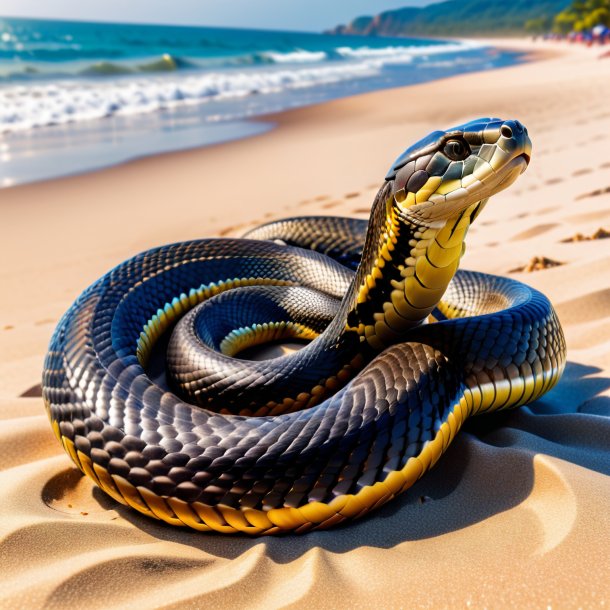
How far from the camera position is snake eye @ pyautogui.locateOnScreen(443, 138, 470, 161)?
7.30 feet

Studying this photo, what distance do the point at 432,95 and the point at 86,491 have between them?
17463 millimetres

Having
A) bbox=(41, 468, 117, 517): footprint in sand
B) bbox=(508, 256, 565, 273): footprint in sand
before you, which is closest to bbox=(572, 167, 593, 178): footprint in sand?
bbox=(508, 256, 565, 273): footprint in sand

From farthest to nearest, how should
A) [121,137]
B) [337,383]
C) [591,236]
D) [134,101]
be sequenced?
[134,101] < [121,137] < [591,236] < [337,383]

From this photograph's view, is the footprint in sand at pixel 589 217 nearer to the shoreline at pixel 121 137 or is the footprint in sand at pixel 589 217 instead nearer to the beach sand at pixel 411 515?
the beach sand at pixel 411 515

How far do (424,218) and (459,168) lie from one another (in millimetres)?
219

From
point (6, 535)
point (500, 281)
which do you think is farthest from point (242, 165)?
point (6, 535)

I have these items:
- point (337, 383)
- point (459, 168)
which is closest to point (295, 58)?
point (337, 383)

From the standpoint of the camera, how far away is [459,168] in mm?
2207

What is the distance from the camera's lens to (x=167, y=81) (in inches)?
873

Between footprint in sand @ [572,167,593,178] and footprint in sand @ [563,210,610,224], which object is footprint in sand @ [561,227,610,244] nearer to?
footprint in sand @ [563,210,610,224]

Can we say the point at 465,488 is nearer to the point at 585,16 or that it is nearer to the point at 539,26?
the point at 585,16

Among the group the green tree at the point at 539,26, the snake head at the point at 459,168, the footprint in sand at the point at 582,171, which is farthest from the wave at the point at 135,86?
the green tree at the point at 539,26

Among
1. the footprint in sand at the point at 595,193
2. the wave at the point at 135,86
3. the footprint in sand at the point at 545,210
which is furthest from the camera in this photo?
the wave at the point at 135,86

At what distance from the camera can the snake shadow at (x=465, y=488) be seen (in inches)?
79.4
